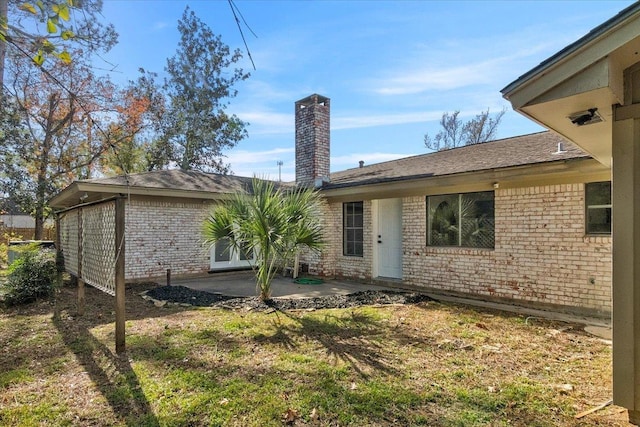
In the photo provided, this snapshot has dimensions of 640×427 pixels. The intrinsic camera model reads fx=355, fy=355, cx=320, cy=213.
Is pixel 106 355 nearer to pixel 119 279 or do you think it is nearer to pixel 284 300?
pixel 119 279

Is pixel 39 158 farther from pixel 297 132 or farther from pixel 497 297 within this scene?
pixel 497 297

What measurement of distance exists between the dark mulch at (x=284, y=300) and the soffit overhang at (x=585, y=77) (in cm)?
479

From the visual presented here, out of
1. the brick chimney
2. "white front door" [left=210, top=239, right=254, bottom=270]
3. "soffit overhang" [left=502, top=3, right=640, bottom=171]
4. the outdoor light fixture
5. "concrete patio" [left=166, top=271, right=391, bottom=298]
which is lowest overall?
"concrete patio" [left=166, top=271, right=391, bottom=298]

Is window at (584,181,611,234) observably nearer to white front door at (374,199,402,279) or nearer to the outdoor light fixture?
the outdoor light fixture

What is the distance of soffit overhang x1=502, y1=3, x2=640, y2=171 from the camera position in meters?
2.49

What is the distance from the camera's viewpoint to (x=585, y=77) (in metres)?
→ 2.67

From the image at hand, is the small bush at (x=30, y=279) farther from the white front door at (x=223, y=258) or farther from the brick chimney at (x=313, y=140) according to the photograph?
the brick chimney at (x=313, y=140)

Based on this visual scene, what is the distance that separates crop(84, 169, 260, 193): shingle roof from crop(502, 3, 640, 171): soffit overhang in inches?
285

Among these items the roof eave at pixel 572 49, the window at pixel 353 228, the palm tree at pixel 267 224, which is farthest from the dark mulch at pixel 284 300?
the roof eave at pixel 572 49

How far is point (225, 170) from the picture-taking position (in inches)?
969

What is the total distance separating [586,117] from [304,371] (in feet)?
11.9

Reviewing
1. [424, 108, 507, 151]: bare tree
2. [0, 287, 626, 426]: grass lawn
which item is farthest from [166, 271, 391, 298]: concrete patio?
[424, 108, 507, 151]: bare tree

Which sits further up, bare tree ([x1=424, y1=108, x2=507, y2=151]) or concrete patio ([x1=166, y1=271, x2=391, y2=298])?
bare tree ([x1=424, y1=108, x2=507, y2=151])

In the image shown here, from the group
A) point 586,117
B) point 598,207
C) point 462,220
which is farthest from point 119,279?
point 598,207
